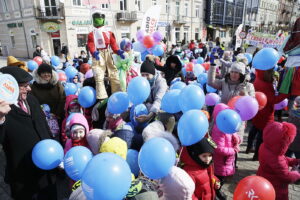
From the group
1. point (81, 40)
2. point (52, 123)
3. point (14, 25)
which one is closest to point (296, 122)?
point (52, 123)

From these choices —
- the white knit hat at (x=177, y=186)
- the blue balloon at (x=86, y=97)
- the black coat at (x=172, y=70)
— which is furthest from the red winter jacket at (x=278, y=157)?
the black coat at (x=172, y=70)

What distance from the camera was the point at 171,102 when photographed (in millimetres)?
2945

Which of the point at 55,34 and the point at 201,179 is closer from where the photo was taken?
the point at 201,179

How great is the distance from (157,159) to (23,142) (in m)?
1.37

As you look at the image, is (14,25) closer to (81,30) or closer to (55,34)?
(55,34)

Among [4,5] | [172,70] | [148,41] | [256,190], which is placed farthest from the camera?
[4,5]

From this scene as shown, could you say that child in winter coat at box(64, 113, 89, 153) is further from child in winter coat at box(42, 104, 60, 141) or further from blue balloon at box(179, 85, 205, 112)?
blue balloon at box(179, 85, 205, 112)

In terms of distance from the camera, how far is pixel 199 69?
18.5ft

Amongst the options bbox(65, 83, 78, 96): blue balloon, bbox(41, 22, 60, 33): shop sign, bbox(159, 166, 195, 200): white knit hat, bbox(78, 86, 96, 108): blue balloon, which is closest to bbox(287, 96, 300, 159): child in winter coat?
bbox(159, 166, 195, 200): white knit hat

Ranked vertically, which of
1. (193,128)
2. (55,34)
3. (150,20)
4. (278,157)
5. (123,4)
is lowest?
(278,157)

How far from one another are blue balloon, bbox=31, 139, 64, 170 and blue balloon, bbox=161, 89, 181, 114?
→ 1.48 m

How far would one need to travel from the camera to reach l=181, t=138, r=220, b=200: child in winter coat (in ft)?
6.72

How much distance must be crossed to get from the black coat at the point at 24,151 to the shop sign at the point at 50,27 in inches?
769

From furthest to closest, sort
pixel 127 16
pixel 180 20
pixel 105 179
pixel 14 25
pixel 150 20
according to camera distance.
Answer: pixel 180 20 < pixel 127 16 < pixel 14 25 < pixel 150 20 < pixel 105 179
